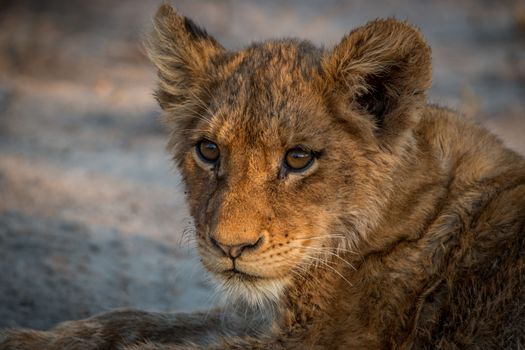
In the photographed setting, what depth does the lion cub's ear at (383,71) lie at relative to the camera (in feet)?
11.9

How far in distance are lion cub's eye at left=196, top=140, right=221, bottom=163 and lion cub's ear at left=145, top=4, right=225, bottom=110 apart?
0.29 meters

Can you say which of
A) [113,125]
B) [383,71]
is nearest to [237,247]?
[383,71]

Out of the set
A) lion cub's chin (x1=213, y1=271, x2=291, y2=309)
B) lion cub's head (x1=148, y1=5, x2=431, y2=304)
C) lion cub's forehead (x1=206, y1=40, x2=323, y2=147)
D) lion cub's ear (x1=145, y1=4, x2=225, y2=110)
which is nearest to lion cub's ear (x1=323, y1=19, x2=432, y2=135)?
lion cub's head (x1=148, y1=5, x2=431, y2=304)

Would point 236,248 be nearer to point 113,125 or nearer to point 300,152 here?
point 300,152

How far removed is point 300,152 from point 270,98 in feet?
0.91

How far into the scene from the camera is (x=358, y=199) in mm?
3791

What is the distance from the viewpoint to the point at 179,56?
4293 mm

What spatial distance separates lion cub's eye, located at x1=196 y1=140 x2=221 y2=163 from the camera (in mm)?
3910

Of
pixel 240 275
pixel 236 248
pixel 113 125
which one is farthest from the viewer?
pixel 113 125

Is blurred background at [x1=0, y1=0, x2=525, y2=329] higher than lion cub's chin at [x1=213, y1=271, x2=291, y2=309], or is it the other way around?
blurred background at [x1=0, y1=0, x2=525, y2=329]

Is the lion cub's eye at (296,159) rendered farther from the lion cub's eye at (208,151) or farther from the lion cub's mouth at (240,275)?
the lion cub's mouth at (240,275)

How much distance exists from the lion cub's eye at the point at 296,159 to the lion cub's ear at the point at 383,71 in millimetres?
323

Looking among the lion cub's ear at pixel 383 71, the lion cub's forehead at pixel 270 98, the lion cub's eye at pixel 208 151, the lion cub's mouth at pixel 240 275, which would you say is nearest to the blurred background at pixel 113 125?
the lion cub's eye at pixel 208 151

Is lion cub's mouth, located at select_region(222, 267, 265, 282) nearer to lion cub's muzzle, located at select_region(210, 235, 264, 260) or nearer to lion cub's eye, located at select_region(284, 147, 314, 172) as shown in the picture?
lion cub's muzzle, located at select_region(210, 235, 264, 260)
